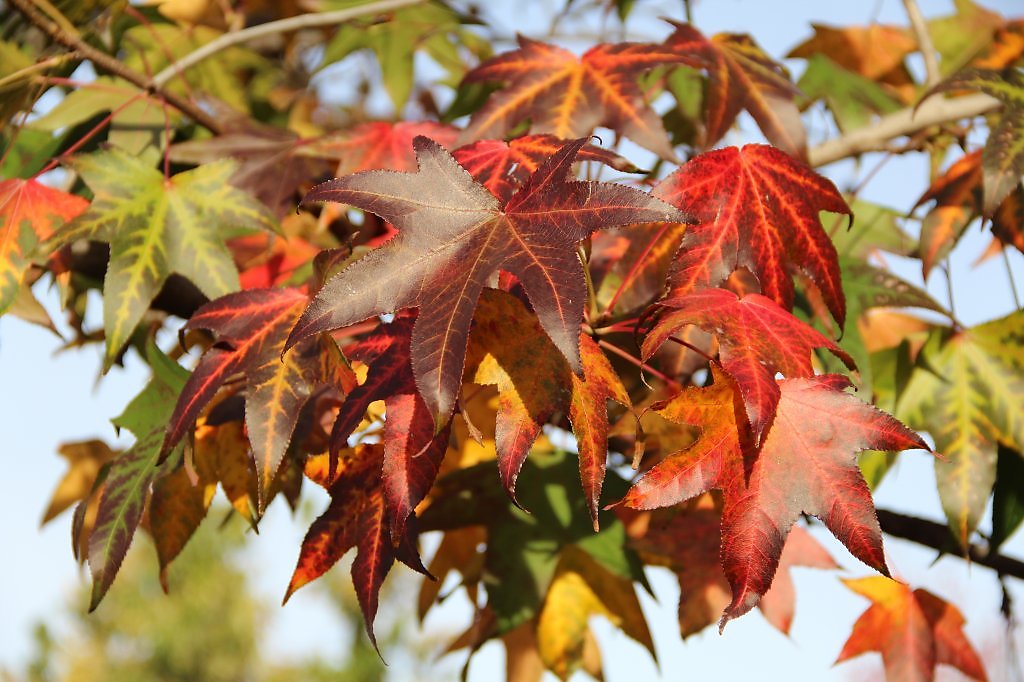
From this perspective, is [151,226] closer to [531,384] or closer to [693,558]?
[531,384]

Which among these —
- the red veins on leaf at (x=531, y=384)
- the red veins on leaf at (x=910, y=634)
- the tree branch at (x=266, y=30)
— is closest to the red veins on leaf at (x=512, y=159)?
the red veins on leaf at (x=531, y=384)

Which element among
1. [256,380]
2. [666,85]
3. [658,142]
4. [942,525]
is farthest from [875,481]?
[256,380]

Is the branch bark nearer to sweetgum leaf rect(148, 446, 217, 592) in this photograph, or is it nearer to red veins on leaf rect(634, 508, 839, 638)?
sweetgum leaf rect(148, 446, 217, 592)

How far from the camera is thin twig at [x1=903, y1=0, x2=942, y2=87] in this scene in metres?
1.49

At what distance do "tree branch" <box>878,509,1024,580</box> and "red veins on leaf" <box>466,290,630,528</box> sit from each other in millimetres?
652

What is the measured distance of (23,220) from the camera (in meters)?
1.15

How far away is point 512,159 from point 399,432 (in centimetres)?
29

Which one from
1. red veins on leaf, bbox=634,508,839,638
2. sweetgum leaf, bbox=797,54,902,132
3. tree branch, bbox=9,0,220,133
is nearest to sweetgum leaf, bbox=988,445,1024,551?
red veins on leaf, bbox=634,508,839,638

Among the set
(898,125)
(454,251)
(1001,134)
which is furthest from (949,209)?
(454,251)

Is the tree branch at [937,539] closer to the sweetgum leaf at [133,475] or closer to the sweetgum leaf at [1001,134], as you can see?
the sweetgum leaf at [1001,134]

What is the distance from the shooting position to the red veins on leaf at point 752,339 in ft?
2.59

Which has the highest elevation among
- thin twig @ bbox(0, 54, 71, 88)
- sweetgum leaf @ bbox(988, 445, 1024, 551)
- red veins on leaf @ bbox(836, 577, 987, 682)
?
thin twig @ bbox(0, 54, 71, 88)

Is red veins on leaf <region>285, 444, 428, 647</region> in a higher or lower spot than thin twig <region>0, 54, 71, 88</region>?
lower

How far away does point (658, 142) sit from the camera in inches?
46.5
